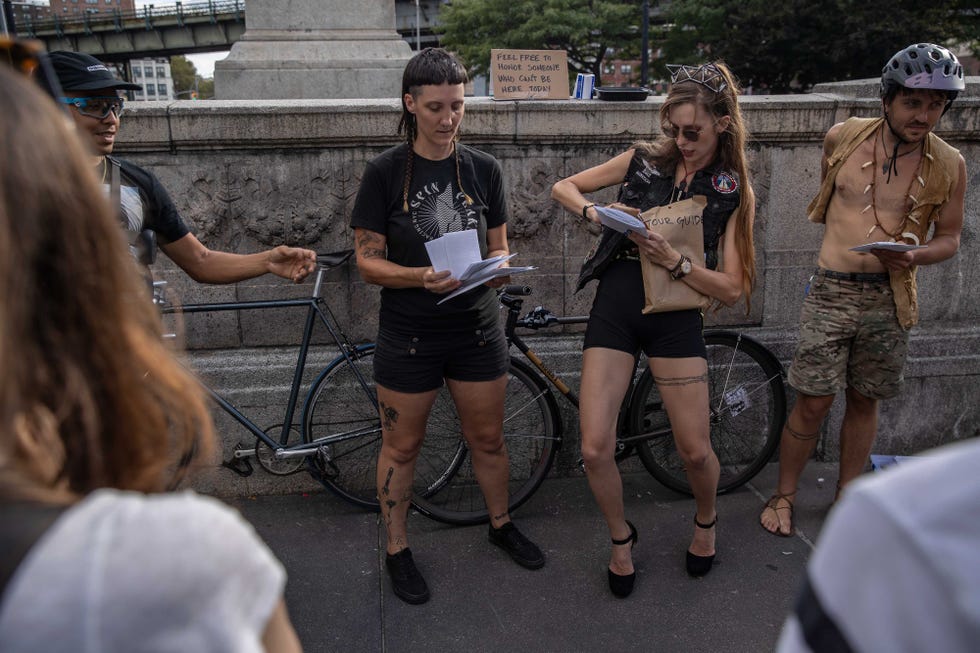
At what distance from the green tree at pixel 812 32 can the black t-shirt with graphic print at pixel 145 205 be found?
25098mm

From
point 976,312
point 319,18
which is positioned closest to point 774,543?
point 976,312

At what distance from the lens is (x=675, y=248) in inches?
135

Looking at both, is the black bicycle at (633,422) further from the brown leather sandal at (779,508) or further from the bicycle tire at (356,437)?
the brown leather sandal at (779,508)

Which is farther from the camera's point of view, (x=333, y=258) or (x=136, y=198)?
(x=333, y=258)

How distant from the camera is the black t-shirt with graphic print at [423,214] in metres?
3.37

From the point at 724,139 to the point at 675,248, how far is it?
488 millimetres

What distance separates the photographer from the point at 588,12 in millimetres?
32156

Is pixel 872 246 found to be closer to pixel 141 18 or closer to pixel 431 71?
pixel 431 71

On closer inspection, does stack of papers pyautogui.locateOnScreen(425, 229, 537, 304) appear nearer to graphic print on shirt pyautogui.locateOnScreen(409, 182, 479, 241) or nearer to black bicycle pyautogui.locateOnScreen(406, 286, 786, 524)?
graphic print on shirt pyautogui.locateOnScreen(409, 182, 479, 241)

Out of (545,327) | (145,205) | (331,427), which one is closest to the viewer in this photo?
(145,205)

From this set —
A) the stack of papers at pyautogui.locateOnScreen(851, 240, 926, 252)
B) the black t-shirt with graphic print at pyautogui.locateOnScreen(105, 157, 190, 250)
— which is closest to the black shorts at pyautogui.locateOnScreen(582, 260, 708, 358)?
the stack of papers at pyautogui.locateOnScreen(851, 240, 926, 252)

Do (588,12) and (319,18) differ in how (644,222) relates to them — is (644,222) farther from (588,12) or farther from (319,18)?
(588,12)

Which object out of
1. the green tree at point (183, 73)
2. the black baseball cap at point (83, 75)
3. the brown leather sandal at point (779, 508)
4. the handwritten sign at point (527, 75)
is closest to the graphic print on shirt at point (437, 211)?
the black baseball cap at point (83, 75)

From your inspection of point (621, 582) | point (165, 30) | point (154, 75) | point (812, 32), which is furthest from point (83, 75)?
point (154, 75)
